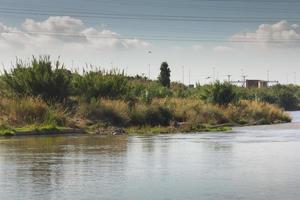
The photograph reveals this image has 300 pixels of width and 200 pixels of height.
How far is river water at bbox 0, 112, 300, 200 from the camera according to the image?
39.6 ft

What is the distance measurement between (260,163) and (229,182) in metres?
4.16

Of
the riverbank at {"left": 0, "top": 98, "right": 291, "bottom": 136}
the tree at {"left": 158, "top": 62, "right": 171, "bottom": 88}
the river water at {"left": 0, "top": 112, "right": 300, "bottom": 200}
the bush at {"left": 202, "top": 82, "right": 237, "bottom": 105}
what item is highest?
the tree at {"left": 158, "top": 62, "right": 171, "bottom": 88}

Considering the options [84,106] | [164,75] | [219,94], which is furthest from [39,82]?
[164,75]

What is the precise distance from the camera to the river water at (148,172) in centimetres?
1207

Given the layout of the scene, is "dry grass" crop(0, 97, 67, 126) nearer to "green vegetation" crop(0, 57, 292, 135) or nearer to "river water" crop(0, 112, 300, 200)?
"green vegetation" crop(0, 57, 292, 135)

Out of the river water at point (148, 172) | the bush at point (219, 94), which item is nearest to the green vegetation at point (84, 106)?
the bush at point (219, 94)

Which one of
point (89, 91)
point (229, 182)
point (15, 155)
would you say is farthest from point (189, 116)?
point (229, 182)

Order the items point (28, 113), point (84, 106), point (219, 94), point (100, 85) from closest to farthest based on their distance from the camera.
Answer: point (28, 113) → point (84, 106) → point (100, 85) → point (219, 94)

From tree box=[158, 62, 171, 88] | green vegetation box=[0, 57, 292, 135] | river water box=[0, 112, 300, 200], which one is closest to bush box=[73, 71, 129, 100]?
green vegetation box=[0, 57, 292, 135]

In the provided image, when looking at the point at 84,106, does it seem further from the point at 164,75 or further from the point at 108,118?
the point at 164,75

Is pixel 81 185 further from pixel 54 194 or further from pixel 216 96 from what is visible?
pixel 216 96

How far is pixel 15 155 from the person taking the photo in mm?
19641

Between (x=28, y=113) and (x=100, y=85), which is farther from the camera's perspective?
(x=100, y=85)

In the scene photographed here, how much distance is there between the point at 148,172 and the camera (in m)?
15.3
